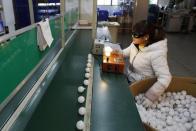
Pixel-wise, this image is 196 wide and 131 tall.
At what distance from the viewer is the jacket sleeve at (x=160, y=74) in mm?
1627

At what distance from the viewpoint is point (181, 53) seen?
4797 millimetres

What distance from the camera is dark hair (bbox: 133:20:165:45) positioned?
5.36 feet

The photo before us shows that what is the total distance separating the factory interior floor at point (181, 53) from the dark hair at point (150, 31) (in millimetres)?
2054

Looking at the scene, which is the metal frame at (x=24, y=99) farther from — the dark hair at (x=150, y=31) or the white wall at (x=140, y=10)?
the white wall at (x=140, y=10)

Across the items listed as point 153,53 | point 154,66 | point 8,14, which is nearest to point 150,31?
point 153,53

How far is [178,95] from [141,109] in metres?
0.53

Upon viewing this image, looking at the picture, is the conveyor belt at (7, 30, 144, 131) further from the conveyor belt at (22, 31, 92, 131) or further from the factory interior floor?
the factory interior floor

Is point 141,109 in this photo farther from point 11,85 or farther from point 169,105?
point 11,85

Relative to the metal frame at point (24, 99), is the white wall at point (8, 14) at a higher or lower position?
higher

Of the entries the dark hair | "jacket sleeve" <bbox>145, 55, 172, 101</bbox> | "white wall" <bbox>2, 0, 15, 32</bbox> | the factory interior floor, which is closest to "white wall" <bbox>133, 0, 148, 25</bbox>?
the factory interior floor

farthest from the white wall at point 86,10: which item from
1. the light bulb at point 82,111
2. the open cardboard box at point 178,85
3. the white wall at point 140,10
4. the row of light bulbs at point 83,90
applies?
the light bulb at point 82,111

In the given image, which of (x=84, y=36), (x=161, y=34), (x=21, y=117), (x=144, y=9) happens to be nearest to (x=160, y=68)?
(x=161, y=34)

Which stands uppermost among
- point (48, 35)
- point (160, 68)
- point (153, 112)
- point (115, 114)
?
point (48, 35)

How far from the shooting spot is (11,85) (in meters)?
1.07
